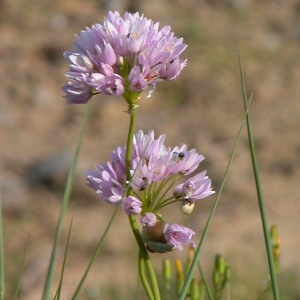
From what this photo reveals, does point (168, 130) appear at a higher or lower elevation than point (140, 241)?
lower

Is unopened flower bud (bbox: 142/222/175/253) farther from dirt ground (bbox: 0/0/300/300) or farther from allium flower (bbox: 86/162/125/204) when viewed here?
dirt ground (bbox: 0/0/300/300)

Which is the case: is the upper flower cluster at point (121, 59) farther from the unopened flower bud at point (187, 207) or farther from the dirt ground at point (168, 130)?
the dirt ground at point (168, 130)

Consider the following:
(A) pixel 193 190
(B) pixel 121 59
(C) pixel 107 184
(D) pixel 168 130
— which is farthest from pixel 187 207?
(D) pixel 168 130

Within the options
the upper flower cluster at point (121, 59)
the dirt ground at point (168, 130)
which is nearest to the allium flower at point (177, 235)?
the upper flower cluster at point (121, 59)

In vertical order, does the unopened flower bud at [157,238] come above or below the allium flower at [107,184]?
below

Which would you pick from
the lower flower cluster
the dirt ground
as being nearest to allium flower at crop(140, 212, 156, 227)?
the lower flower cluster

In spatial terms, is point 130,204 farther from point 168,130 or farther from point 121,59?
point 168,130

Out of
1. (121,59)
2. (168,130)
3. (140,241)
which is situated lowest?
(168,130)

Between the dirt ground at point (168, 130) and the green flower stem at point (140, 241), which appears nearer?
the green flower stem at point (140, 241)
